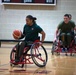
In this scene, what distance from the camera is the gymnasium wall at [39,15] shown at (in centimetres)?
1111

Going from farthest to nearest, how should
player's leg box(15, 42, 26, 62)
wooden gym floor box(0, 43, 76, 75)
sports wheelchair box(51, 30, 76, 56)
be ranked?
sports wheelchair box(51, 30, 76, 56)
player's leg box(15, 42, 26, 62)
wooden gym floor box(0, 43, 76, 75)

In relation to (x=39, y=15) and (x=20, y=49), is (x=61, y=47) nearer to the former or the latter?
(x=20, y=49)

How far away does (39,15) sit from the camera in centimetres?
1121

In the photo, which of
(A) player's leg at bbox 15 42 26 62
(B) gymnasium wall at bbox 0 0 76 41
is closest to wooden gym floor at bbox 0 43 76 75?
(A) player's leg at bbox 15 42 26 62

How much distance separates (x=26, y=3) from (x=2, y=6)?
0.99 m

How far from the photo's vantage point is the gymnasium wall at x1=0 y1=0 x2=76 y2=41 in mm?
11109

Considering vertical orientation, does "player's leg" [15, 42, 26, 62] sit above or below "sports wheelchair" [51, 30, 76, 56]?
above

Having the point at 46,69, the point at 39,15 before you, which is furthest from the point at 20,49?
the point at 39,15

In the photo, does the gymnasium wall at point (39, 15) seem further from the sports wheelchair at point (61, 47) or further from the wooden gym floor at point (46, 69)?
the wooden gym floor at point (46, 69)

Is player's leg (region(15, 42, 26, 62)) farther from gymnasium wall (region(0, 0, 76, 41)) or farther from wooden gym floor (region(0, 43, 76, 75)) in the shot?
gymnasium wall (region(0, 0, 76, 41))

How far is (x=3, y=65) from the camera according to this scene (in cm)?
611

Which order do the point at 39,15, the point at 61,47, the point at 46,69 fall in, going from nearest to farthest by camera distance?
1. the point at 46,69
2. the point at 61,47
3. the point at 39,15

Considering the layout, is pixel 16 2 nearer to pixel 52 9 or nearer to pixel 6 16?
pixel 6 16

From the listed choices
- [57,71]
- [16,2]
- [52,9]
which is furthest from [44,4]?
[57,71]
